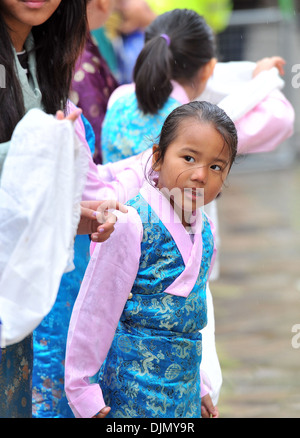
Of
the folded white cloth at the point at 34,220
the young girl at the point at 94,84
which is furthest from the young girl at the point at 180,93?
the folded white cloth at the point at 34,220

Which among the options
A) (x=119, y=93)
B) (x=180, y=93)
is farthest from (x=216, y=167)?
(x=119, y=93)

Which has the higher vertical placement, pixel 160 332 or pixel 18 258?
pixel 18 258

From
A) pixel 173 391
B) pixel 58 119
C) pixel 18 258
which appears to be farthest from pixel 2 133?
pixel 173 391

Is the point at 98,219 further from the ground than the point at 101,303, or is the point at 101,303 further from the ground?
the point at 98,219

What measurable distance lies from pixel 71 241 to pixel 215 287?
401cm

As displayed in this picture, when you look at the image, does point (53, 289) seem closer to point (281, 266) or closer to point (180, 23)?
point (180, 23)

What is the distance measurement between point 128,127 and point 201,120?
852 millimetres

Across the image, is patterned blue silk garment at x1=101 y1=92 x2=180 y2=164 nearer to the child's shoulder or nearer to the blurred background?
the child's shoulder

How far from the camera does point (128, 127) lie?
3.20 m

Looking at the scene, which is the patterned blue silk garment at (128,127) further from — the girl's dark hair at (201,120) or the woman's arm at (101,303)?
the woman's arm at (101,303)

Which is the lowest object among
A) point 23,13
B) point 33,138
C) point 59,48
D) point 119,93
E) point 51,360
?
point 51,360

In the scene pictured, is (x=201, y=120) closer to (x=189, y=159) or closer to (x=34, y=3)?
(x=189, y=159)

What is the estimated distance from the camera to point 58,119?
1.94 m

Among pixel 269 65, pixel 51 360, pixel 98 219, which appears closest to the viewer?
pixel 98 219
